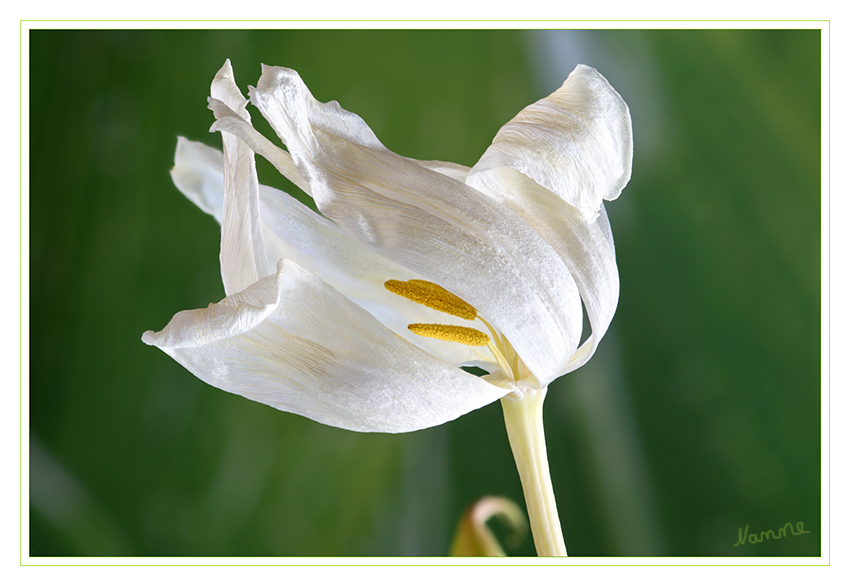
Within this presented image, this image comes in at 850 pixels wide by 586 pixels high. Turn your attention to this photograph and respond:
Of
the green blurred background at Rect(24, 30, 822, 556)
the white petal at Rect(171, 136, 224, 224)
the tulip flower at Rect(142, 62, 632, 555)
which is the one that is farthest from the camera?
the green blurred background at Rect(24, 30, 822, 556)

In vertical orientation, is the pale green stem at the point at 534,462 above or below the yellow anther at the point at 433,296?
below

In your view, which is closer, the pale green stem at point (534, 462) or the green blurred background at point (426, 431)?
the pale green stem at point (534, 462)

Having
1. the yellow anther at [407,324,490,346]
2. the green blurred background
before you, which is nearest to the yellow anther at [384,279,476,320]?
the yellow anther at [407,324,490,346]

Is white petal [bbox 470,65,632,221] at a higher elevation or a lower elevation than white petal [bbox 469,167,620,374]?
higher

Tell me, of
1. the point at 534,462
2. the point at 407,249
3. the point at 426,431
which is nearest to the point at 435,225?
the point at 407,249

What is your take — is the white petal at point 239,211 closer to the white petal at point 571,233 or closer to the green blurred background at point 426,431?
the white petal at point 571,233

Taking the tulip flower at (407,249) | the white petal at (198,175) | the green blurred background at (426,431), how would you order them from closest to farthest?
1. the tulip flower at (407,249)
2. the white petal at (198,175)
3. the green blurred background at (426,431)
